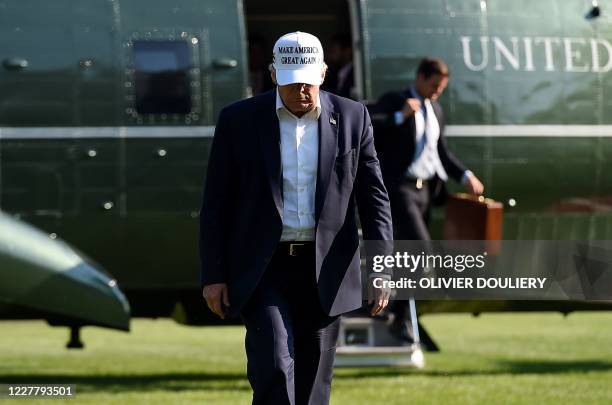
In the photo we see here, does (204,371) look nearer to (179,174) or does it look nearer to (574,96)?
(179,174)

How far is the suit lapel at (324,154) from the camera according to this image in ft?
19.5

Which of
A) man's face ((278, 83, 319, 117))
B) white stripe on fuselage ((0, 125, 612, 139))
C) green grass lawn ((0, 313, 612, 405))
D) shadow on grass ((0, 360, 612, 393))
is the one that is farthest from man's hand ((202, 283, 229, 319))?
white stripe on fuselage ((0, 125, 612, 139))

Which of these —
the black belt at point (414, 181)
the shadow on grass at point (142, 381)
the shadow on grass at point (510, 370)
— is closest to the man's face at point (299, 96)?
the black belt at point (414, 181)

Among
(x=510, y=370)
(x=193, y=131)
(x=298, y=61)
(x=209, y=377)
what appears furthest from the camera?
(x=510, y=370)

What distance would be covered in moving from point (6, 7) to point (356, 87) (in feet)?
8.59

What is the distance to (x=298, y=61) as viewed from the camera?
19.0ft

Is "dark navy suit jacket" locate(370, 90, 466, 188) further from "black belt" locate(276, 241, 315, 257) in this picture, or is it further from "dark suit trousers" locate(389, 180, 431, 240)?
"black belt" locate(276, 241, 315, 257)

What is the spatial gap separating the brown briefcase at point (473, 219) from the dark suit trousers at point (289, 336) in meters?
3.88

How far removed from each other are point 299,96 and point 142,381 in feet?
17.2

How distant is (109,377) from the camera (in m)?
11.1

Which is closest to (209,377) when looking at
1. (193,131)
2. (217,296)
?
(193,131)

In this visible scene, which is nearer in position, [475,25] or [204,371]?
[475,25]

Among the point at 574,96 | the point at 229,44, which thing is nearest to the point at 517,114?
the point at 574,96

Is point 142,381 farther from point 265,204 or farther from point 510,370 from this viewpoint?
point 265,204
